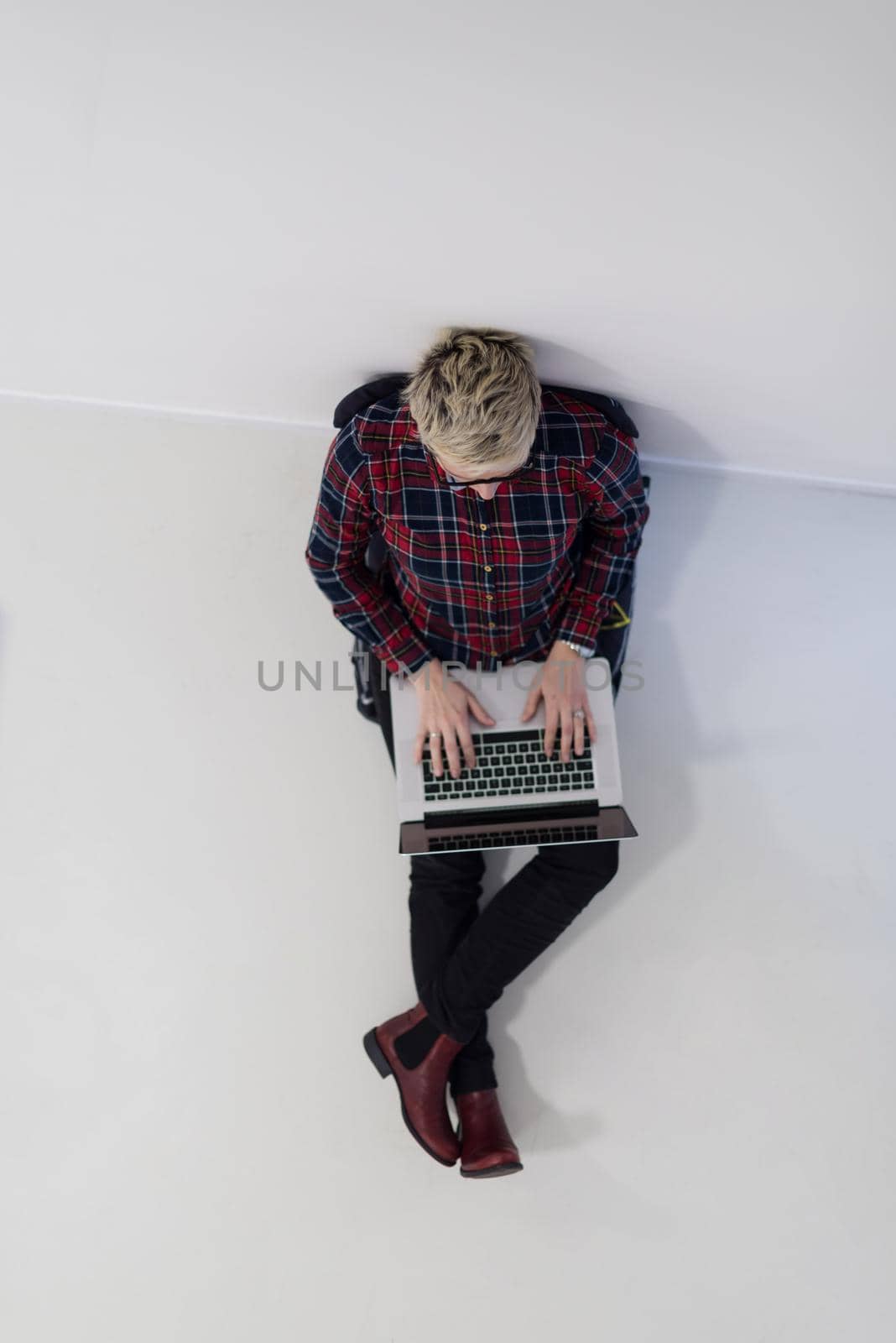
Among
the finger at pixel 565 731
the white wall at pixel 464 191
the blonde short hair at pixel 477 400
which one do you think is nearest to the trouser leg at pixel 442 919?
the finger at pixel 565 731

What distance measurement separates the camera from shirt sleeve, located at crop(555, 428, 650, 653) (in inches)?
59.5

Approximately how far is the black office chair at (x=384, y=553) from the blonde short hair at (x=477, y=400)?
0.59ft

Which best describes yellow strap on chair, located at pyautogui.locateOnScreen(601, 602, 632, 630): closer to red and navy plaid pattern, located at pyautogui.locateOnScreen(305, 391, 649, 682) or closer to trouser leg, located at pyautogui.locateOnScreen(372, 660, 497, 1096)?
red and navy plaid pattern, located at pyautogui.locateOnScreen(305, 391, 649, 682)

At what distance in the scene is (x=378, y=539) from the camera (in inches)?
69.6

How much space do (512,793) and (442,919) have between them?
0.32 metres

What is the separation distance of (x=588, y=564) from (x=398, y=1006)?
926mm

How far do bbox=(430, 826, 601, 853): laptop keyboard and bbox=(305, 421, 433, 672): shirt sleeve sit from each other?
0.31 m

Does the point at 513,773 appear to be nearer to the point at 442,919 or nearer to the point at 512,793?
the point at 512,793

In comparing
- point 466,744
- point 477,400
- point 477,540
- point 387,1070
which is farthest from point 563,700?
point 387,1070

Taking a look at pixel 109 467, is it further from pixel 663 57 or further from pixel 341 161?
pixel 663 57

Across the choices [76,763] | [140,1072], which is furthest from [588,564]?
[140,1072]

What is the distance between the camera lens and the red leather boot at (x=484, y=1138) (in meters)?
1.65

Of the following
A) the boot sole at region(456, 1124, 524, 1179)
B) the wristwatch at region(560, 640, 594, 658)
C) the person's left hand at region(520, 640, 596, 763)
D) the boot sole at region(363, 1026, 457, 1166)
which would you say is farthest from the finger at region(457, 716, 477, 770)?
the boot sole at region(456, 1124, 524, 1179)

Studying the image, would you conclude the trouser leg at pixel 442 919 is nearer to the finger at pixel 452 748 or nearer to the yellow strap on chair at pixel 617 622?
the finger at pixel 452 748
